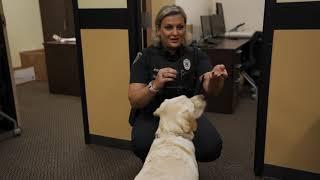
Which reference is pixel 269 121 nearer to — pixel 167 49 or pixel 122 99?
pixel 167 49

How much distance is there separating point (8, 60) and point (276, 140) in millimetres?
2296

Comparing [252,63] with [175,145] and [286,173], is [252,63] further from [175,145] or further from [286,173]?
[175,145]

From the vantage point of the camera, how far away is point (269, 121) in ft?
6.43

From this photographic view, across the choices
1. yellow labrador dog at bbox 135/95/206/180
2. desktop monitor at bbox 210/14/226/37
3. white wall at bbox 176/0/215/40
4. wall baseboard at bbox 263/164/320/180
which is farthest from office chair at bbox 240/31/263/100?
yellow labrador dog at bbox 135/95/206/180

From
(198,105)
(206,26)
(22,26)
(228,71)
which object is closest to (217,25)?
(206,26)

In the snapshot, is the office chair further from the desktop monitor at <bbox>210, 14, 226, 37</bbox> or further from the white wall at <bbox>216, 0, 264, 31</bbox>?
the white wall at <bbox>216, 0, 264, 31</bbox>

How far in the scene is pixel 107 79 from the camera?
240cm

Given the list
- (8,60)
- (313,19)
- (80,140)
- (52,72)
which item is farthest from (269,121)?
(52,72)

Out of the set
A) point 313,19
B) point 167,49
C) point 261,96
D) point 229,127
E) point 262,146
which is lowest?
point 229,127

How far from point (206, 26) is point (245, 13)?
139 centimetres

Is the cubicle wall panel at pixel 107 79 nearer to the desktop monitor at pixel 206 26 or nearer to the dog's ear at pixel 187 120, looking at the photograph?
the dog's ear at pixel 187 120

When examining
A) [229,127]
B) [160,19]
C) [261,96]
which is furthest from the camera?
[229,127]

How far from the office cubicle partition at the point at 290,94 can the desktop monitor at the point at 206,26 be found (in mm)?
1910

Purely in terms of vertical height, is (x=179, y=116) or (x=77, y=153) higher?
(x=179, y=116)
